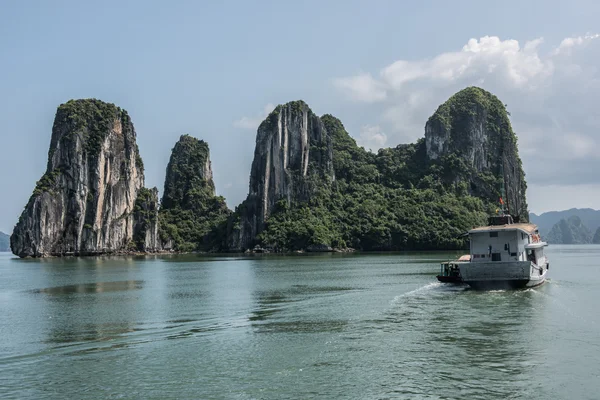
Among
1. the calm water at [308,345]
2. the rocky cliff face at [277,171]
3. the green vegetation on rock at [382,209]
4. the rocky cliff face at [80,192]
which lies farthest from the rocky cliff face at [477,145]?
the calm water at [308,345]

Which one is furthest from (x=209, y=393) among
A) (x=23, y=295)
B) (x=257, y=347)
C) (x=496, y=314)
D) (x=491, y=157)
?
(x=491, y=157)

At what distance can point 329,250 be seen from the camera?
135125 mm

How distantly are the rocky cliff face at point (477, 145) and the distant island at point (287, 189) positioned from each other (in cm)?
33

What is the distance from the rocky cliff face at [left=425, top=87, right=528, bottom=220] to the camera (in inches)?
6230

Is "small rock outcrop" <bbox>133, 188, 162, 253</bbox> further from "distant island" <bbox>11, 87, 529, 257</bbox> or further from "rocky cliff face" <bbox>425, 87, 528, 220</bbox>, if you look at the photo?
"rocky cliff face" <bbox>425, 87, 528, 220</bbox>

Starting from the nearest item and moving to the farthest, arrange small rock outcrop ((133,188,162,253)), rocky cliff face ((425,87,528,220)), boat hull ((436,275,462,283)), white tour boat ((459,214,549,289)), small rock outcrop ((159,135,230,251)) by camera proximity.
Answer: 1. white tour boat ((459,214,549,289))
2. boat hull ((436,275,462,283))
3. small rock outcrop ((133,188,162,253))
4. rocky cliff face ((425,87,528,220))
5. small rock outcrop ((159,135,230,251))

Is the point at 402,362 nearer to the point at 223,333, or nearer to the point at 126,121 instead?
the point at 223,333

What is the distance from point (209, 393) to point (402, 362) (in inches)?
249

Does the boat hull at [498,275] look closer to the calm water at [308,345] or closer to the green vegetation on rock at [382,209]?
the calm water at [308,345]

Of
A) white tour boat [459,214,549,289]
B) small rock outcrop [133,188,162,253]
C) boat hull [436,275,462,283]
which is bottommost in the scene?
boat hull [436,275,462,283]

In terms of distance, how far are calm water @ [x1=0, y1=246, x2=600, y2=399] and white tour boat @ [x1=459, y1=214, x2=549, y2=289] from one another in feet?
3.69

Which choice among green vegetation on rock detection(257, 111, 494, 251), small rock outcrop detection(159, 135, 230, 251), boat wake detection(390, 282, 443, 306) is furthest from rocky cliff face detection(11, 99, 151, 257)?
boat wake detection(390, 282, 443, 306)

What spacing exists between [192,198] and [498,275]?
5799 inches

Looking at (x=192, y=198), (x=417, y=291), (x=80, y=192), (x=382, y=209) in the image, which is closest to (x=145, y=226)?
(x=80, y=192)
